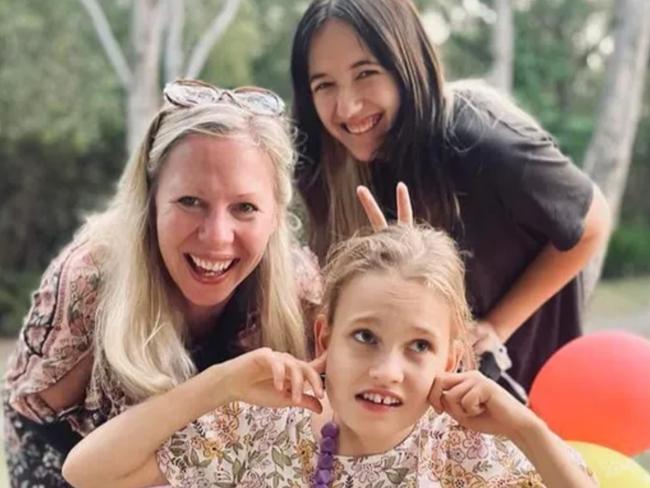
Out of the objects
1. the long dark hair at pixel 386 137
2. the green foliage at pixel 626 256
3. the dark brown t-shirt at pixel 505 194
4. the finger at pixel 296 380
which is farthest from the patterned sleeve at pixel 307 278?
the green foliage at pixel 626 256

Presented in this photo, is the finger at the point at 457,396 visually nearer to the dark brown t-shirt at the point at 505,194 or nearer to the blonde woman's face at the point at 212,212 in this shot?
the blonde woman's face at the point at 212,212

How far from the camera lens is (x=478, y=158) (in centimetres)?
208

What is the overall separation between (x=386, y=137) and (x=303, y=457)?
786mm

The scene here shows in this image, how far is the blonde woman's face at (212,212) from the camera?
5.90 ft

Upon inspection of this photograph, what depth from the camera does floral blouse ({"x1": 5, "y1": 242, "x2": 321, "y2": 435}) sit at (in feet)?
6.30

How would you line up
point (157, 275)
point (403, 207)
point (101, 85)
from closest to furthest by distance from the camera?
point (403, 207) → point (157, 275) → point (101, 85)

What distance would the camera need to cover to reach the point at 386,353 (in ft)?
5.00

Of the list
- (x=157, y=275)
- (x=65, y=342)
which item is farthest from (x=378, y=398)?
(x=65, y=342)

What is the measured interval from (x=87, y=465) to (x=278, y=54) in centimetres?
1192

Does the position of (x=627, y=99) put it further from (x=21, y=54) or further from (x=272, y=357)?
(x=21, y=54)

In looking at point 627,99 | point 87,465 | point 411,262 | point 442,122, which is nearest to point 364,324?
point 411,262

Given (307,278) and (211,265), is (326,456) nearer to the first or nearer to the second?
(211,265)

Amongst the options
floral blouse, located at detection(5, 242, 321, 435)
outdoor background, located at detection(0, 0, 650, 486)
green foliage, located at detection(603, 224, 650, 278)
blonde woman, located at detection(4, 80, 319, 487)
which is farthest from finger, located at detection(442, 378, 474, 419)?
green foliage, located at detection(603, 224, 650, 278)

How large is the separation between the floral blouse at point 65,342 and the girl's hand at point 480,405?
1.92 feet
